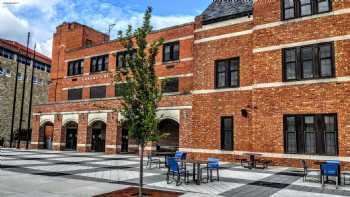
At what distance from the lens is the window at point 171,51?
27.7 metres

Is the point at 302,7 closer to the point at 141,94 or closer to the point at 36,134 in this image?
the point at 141,94

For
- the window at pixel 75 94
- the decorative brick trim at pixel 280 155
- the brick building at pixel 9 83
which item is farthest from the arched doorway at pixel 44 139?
the decorative brick trim at pixel 280 155

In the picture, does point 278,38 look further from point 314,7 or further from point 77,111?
point 77,111

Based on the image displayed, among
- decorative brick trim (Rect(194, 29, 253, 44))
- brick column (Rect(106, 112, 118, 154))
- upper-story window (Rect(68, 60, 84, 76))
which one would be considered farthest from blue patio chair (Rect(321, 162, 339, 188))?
upper-story window (Rect(68, 60, 84, 76))

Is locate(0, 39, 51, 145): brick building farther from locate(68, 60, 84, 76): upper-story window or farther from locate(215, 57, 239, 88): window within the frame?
locate(215, 57, 239, 88): window

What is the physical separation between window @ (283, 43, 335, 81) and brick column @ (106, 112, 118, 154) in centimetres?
1530

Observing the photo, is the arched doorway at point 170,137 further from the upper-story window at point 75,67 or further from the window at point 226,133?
the upper-story window at point 75,67

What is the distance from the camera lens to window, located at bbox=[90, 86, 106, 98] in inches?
1259

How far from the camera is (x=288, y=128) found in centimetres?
1714

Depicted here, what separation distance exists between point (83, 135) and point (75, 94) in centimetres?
701

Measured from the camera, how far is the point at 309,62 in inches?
663

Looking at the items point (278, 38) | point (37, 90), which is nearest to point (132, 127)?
point (278, 38)

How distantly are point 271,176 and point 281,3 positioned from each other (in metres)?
10.3

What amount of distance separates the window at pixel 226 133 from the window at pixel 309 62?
4.50m
